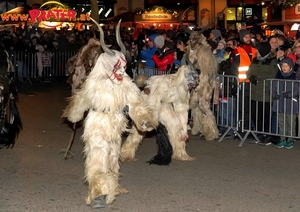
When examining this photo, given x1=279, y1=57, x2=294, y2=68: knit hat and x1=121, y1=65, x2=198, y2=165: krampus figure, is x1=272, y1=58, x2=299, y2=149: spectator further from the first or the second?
x1=121, y1=65, x2=198, y2=165: krampus figure

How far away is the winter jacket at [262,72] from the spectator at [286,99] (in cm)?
18

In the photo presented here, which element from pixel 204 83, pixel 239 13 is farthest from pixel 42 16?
pixel 204 83

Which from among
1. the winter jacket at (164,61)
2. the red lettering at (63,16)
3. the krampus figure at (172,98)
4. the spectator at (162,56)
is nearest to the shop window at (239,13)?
the red lettering at (63,16)

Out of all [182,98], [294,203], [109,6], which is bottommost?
[294,203]

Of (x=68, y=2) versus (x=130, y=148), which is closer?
(x=130, y=148)

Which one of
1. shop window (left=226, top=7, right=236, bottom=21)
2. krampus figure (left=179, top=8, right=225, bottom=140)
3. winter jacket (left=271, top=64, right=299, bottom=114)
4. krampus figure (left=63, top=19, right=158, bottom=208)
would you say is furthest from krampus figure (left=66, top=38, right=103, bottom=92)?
shop window (left=226, top=7, right=236, bottom=21)

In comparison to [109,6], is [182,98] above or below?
below

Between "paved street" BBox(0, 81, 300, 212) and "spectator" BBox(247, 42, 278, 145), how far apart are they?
1.55 ft

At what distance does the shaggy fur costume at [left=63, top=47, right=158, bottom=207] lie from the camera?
7.27 metres

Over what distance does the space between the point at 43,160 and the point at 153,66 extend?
4220mm

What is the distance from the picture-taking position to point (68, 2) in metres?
46.5

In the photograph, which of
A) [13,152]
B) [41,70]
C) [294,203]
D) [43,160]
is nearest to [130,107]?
[294,203]

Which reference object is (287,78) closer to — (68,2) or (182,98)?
(182,98)

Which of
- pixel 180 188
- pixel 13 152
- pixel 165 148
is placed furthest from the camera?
pixel 13 152
